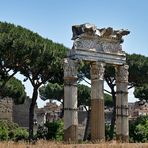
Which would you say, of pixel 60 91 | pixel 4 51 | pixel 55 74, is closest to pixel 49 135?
pixel 55 74

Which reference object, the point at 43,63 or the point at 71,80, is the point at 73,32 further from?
the point at 43,63

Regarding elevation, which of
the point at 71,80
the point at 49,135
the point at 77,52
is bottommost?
the point at 49,135

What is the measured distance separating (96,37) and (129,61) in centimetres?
1301

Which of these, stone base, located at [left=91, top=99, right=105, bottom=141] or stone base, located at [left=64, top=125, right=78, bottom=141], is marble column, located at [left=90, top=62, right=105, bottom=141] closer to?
stone base, located at [left=91, top=99, right=105, bottom=141]

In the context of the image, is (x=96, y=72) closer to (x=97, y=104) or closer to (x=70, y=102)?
(x=97, y=104)

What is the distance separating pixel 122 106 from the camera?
20094mm

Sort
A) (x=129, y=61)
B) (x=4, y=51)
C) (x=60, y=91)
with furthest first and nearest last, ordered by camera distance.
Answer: (x=60, y=91) < (x=129, y=61) < (x=4, y=51)

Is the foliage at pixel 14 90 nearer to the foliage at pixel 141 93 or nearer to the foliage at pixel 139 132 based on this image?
the foliage at pixel 141 93

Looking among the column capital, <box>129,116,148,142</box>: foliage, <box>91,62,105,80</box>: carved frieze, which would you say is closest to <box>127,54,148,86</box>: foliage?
<box>129,116,148,142</box>: foliage

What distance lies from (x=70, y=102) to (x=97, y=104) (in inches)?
52.8

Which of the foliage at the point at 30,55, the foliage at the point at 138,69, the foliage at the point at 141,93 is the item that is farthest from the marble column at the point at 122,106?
the foliage at the point at 141,93

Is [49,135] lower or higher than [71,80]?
lower

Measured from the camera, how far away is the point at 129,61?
31812 mm

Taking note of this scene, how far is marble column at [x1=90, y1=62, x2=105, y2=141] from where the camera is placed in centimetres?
1870
